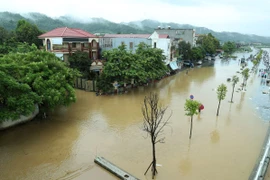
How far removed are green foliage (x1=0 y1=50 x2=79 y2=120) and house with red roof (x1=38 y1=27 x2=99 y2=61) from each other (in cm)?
871

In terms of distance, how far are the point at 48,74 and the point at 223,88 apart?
12.9 metres

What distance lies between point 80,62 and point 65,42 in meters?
3.72

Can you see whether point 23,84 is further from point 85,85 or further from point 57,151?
point 85,85

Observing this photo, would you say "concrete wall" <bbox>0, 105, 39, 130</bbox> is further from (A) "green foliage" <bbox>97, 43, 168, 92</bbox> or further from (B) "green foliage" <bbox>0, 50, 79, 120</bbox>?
(A) "green foliage" <bbox>97, 43, 168, 92</bbox>

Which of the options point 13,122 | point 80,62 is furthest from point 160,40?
point 13,122

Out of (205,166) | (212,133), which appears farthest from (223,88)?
(205,166)

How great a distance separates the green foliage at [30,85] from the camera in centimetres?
1155

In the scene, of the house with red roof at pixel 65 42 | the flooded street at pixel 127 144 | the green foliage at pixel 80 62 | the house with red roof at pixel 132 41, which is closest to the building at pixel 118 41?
the house with red roof at pixel 132 41

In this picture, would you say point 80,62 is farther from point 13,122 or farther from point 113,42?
point 13,122

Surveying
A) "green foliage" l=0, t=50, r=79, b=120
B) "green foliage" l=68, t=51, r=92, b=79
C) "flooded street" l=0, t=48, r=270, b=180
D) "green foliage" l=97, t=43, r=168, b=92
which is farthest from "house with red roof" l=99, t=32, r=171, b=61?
"green foliage" l=0, t=50, r=79, b=120

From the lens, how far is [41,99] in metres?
12.5

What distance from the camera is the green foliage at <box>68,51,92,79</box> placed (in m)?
22.9

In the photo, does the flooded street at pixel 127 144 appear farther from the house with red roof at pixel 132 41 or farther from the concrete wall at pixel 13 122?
the house with red roof at pixel 132 41

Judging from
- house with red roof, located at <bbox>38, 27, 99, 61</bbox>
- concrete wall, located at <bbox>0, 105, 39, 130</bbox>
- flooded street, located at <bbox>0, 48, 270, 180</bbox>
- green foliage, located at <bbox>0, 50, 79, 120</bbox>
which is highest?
house with red roof, located at <bbox>38, 27, 99, 61</bbox>
